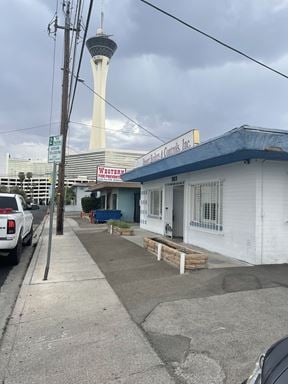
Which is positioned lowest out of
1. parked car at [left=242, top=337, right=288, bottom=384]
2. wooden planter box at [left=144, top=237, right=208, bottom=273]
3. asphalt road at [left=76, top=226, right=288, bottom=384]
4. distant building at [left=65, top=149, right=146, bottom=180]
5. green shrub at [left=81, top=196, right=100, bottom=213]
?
asphalt road at [left=76, top=226, right=288, bottom=384]

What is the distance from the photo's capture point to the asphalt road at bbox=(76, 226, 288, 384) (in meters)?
4.27

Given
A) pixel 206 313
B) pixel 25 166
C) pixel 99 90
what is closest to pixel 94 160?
pixel 25 166

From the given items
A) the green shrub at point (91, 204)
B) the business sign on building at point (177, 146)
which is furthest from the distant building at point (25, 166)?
the business sign on building at point (177, 146)

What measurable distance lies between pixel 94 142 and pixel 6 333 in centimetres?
11478

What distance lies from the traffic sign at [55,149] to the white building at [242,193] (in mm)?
3826

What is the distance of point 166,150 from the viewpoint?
15.6 meters

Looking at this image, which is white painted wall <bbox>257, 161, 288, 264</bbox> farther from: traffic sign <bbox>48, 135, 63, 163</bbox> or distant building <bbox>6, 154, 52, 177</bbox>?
distant building <bbox>6, 154, 52, 177</bbox>

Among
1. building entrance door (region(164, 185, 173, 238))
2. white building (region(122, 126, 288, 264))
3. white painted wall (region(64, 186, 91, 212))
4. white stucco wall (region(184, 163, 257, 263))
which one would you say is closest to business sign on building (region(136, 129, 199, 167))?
white building (region(122, 126, 288, 264))

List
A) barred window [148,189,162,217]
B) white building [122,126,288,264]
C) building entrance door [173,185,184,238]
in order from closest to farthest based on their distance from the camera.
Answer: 1. white building [122,126,288,264]
2. building entrance door [173,185,184,238]
3. barred window [148,189,162,217]

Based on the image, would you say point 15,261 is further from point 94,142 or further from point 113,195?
point 94,142

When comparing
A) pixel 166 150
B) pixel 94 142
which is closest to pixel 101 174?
pixel 166 150

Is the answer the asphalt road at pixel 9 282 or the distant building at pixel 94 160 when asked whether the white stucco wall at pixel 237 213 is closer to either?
the asphalt road at pixel 9 282

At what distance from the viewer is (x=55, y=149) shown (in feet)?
29.6

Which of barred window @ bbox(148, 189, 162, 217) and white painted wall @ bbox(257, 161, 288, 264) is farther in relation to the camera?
→ barred window @ bbox(148, 189, 162, 217)
